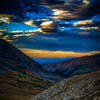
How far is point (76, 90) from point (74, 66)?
571 centimetres

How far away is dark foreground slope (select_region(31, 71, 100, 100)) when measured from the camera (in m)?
4.99

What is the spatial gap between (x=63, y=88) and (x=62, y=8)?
597cm

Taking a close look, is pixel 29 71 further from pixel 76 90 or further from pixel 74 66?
pixel 76 90

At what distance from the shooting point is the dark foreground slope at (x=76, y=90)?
4.99m

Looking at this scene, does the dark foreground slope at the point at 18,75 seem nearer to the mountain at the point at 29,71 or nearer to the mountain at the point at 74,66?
the mountain at the point at 29,71

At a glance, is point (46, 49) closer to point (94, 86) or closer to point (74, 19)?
point (74, 19)

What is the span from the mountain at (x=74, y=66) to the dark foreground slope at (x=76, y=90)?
459 centimetres

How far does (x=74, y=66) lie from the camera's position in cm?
1122

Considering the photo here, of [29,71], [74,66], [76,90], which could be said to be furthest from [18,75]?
[76,90]

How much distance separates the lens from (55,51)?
36.6 ft

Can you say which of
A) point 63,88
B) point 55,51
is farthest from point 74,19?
point 63,88

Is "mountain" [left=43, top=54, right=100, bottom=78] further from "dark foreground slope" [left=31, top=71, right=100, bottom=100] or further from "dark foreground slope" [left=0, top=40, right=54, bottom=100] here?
"dark foreground slope" [left=31, top=71, right=100, bottom=100]

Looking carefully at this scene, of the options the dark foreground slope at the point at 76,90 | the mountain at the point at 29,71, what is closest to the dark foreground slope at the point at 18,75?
A: the mountain at the point at 29,71

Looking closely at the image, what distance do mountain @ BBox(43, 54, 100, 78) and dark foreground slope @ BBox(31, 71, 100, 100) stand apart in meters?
4.59
